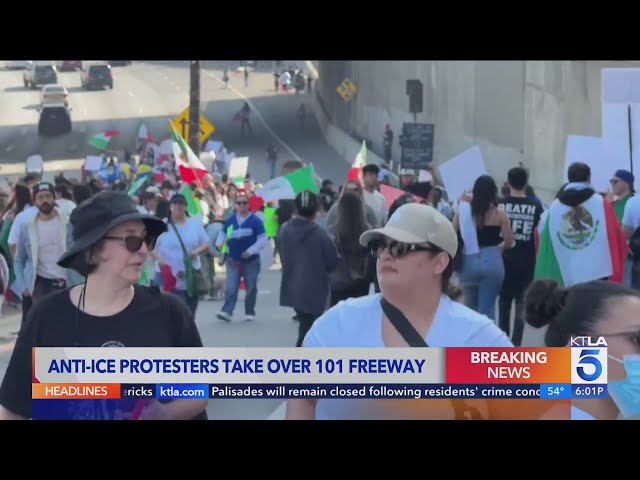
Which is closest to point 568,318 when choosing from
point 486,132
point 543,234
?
point 543,234

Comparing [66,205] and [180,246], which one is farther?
[66,205]

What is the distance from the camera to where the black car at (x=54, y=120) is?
27.6 meters

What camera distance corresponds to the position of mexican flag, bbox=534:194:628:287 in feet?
28.2

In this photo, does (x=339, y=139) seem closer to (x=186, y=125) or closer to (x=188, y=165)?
(x=186, y=125)

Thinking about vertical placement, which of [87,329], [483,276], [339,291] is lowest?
[339,291]

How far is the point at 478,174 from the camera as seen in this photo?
384 inches

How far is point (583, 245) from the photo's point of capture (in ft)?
28.3

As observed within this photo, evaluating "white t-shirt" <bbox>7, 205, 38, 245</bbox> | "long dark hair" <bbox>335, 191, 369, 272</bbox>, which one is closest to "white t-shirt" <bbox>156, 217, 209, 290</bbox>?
"white t-shirt" <bbox>7, 205, 38, 245</bbox>

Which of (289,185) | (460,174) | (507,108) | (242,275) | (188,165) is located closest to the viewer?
(460,174)

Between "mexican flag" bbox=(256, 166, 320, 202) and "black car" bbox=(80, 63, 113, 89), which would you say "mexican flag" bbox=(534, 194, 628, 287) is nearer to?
"mexican flag" bbox=(256, 166, 320, 202)

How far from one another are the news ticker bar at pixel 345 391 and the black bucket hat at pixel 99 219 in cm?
58

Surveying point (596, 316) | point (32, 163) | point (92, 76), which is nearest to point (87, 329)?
point (596, 316)

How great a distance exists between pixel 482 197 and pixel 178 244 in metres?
2.31
